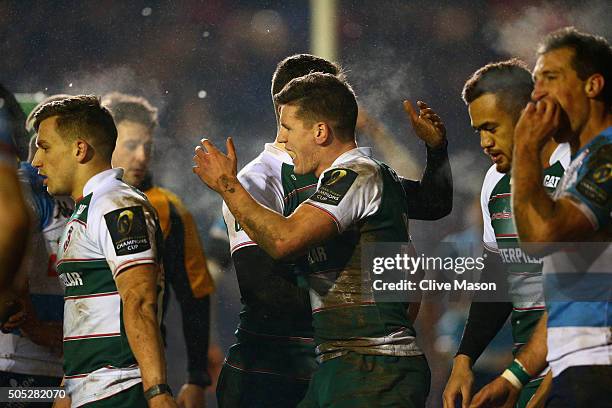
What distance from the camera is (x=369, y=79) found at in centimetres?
364

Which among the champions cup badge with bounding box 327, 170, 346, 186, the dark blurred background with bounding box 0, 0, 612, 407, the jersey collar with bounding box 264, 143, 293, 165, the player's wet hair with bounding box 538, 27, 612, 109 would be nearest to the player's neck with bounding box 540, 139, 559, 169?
the dark blurred background with bounding box 0, 0, 612, 407

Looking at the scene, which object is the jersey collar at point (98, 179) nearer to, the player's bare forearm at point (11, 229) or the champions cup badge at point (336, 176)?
the champions cup badge at point (336, 176)

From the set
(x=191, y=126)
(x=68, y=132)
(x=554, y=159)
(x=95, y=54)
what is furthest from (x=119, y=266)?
(x=554, y=159)

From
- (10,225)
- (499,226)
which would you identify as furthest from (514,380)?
(10,225)

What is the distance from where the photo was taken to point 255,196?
3.50m

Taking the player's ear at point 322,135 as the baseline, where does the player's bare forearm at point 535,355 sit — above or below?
below

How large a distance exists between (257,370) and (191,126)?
3.03ft

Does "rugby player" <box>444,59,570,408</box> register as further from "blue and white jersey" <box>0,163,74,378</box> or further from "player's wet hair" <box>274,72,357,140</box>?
"blue and white jersey" <box>0,163,74,378</box>

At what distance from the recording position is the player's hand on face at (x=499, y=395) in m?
3.17

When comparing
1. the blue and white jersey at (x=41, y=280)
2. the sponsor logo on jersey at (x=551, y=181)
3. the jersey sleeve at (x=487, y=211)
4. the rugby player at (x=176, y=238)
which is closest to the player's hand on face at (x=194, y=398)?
the rugby player at (x=176, y=238)

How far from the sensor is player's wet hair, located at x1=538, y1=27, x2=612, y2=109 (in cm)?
281

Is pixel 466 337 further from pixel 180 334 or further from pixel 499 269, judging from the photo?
pixel 180 334

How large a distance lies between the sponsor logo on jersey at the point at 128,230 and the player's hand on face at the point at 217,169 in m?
0.25

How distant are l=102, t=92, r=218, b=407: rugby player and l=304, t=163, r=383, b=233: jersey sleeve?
817 millimetres
